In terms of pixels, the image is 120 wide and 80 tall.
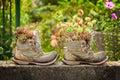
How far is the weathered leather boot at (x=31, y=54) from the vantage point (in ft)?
17.1

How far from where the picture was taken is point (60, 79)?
17.3ft

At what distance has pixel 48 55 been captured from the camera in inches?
208

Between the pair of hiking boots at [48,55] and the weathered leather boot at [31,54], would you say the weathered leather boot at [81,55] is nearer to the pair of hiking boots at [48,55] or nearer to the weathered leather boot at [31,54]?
the pair of hiking boots at [48,55]

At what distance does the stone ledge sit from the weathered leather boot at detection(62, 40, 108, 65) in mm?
60

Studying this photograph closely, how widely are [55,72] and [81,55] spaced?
1.09 ft

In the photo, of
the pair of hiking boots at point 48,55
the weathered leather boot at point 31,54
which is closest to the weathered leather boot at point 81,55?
the pair of hiking boots at point 48,55

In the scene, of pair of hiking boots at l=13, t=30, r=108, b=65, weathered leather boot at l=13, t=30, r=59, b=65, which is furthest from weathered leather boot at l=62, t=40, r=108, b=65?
weathered leather boot at l=13, t=30, r=59, b=65

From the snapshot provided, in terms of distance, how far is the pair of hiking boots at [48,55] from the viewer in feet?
17.2

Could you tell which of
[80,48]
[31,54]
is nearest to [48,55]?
[31,54]

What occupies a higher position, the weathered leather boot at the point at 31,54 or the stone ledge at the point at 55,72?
the weathered leather boot at the point at 31,54

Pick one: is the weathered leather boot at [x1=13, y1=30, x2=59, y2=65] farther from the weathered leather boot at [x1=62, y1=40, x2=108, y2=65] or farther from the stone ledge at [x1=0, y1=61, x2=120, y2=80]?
the weathered leather boot at [x1=62, y1=40, x2=108, y2=65]

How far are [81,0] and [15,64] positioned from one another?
198 inches

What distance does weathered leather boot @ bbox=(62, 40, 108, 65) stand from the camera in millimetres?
5230

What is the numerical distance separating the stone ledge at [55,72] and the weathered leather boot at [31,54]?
0.19ft
